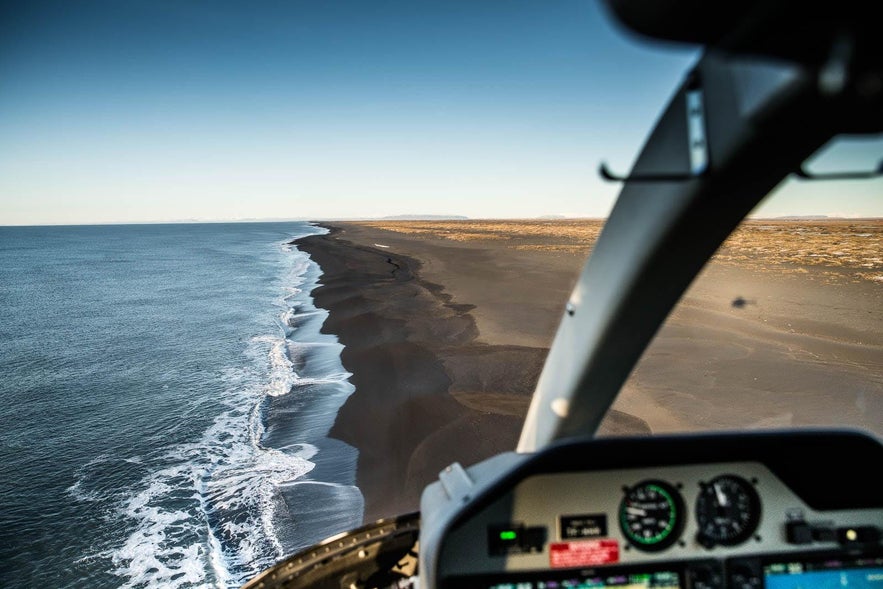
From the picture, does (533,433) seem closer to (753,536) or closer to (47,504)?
(753,536)

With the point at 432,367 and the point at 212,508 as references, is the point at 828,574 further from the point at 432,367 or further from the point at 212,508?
the point at 432,367

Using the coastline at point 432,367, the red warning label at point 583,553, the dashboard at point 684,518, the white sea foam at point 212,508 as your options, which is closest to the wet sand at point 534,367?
the coastline at point 432,367

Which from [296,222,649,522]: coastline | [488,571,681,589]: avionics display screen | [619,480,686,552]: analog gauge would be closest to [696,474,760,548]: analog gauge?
[619,480,686,552]: analog gauge

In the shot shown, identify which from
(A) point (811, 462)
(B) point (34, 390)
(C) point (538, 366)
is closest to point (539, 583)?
(A) point (811, 462)

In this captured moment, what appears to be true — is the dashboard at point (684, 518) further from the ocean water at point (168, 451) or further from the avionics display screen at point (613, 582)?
the ocean water at point (168, 451)

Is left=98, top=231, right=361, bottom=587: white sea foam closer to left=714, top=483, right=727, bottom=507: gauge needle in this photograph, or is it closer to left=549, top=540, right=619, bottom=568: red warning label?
left=549, top=540, right=619, bottom=568: red warning label

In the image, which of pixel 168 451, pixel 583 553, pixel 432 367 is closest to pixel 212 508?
pixel 168 451
